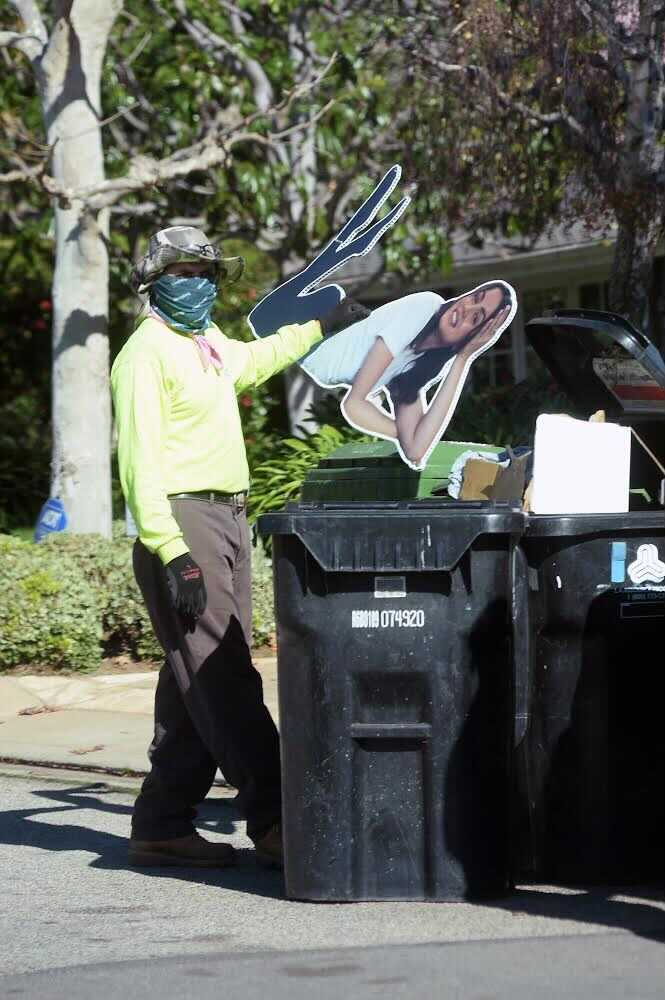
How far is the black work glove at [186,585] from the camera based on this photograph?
17.3 feet

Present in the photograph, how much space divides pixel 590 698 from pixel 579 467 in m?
0.79

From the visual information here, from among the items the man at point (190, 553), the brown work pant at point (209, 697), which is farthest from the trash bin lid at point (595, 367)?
the brown work pant at point (209, 697)

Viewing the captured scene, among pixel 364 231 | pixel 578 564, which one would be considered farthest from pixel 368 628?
pixel 364 231

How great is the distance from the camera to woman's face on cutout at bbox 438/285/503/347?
5621 mm

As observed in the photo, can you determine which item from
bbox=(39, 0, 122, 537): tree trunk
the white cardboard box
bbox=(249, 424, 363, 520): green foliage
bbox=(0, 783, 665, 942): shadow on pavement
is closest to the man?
bbox=(0, 783, 665, 942): shadow on pavement

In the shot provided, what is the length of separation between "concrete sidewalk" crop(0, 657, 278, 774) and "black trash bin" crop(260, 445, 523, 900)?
98.6 inches

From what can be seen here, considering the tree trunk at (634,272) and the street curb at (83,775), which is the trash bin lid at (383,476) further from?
the tree trunk at (634,272)

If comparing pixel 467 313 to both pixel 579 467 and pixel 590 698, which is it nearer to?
pixel 579 467

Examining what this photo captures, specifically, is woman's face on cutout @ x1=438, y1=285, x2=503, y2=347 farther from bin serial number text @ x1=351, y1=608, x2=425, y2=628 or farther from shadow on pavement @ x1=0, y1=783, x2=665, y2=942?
shadow on pavement @ x1=0, y1=783, x2=665, y2=942

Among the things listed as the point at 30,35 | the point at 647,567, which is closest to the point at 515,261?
the point at 30,35

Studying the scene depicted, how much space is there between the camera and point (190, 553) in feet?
17.9

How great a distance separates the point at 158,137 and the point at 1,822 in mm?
10252

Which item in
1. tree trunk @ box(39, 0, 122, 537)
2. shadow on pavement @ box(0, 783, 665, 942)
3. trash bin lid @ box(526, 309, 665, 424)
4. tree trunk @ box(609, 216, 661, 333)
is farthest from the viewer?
tree trunk @ box(39, 0, 122, 537)

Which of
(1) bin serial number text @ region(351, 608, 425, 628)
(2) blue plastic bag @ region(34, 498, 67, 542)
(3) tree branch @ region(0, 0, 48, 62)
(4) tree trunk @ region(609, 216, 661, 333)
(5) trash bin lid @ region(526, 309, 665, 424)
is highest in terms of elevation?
(3) tree branch @ region(0, 0, 48, 62)
